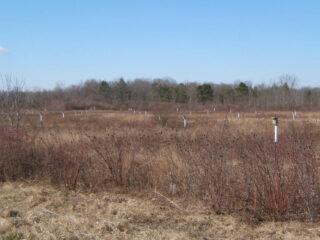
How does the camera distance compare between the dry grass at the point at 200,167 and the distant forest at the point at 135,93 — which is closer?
the dry grass at the point at 200,167

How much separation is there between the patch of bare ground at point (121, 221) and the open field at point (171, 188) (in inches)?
0.5

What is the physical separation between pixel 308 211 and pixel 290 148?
2.77 feet

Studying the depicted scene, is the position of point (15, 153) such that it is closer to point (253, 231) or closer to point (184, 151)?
point (184, 151)

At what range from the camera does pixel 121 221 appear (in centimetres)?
446

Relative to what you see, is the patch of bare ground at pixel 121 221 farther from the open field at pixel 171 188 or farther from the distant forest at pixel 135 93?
the distant forest at pixel 135 93

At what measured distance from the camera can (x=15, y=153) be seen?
289 inches

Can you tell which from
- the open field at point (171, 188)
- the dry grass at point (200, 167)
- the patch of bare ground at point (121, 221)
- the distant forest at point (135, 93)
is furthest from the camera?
the distant forest at point (135, 93)

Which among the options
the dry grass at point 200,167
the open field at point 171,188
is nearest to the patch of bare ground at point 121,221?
the open field at point 171,188

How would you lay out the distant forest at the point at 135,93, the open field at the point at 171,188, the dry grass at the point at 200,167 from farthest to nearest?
the distant forest at the point at 135,93 → the dry grass at the point at 200,167 → the open field at the point at 171,188

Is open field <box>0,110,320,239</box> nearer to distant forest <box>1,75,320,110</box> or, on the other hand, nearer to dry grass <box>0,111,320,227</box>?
dry grass <box>0,111,320,227</box>

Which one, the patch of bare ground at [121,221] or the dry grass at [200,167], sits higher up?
the dry grass at [200,167]

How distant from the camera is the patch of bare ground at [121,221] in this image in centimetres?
403

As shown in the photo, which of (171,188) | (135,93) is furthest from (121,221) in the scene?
(135,93)

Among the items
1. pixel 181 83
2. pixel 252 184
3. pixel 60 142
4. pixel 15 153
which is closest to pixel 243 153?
pixel 252 184
